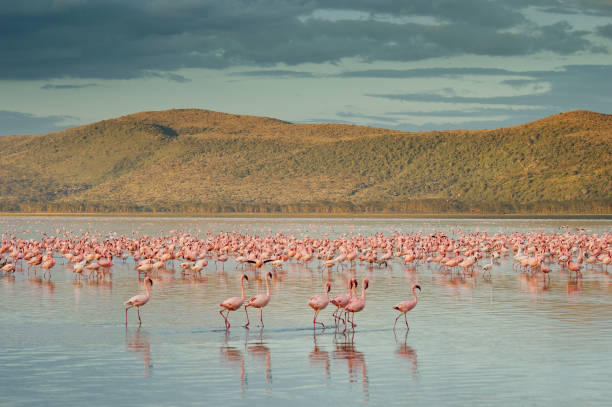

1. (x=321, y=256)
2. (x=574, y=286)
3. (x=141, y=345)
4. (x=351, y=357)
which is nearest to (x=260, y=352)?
(x=351, y=357)

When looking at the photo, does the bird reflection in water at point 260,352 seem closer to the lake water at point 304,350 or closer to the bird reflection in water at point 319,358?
the lake water at point 304,350

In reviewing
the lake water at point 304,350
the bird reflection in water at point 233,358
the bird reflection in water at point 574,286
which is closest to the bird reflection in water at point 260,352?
the lake water at point 304,350

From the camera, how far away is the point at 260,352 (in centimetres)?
1602

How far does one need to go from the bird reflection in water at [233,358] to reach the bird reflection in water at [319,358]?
4.16 ft

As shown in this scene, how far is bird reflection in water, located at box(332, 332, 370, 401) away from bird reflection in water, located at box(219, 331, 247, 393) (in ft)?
5.65

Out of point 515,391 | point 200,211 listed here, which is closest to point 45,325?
point 515,391

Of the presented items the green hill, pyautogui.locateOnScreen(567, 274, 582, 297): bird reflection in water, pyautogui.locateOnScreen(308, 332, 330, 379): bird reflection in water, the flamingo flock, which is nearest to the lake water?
pyautogui.locateOnScreen(308, 332, 330, 379): bird reflection in water

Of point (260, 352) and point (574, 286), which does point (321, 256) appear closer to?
point (574, 286)

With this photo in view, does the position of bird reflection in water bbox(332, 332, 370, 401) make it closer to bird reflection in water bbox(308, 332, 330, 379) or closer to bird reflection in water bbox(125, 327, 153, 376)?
bird reflection in water bbox(308, 332, 330, 379)

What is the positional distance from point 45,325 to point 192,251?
15540 millimetres

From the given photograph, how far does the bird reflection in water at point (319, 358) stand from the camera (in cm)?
1474

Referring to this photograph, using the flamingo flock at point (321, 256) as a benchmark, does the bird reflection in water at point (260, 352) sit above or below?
below

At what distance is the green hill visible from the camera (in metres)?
142

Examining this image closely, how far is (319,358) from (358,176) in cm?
15131
